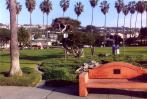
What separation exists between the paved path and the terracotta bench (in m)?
0.32

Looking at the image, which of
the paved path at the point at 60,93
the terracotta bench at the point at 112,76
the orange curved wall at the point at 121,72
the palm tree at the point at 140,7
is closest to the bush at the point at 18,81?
the paved path at the point at 60,93

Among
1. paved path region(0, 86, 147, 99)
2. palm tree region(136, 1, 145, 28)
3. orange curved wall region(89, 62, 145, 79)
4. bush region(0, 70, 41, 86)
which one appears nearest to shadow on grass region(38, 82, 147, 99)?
paved path region(0, 86, 147, 99)

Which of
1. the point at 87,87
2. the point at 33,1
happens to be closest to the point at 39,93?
the point at 87,87

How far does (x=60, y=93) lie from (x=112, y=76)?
1.59 m

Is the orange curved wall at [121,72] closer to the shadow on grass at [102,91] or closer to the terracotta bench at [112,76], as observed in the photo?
the terracotta bench at [112,76]

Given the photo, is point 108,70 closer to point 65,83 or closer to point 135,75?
point 135,75

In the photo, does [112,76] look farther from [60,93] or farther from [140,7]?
[140,7]

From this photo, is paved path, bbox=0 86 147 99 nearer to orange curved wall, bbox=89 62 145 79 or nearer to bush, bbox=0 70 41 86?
orange curved wall, bbox=89 62 145 79

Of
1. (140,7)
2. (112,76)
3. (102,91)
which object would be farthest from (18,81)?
(140,7)

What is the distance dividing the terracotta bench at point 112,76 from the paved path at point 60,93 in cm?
32

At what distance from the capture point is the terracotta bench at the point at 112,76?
11883 millimetres

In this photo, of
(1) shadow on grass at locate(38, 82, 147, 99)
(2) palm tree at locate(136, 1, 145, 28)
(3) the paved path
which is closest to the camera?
(3) the paved path

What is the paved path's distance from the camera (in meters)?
11.8

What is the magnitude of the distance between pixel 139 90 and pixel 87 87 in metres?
1.53
